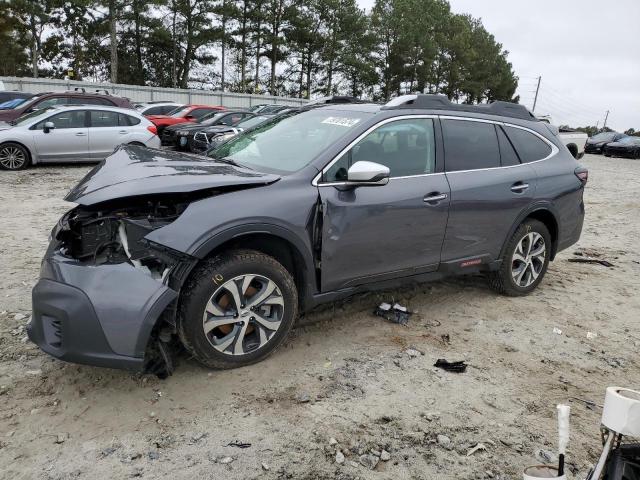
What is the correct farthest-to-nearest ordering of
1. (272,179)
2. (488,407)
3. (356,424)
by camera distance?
(272,179) → (488,407) → (356,424)

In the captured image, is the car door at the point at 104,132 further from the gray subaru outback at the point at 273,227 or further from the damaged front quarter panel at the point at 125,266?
the damaged front quarter panel at the point at 125,266

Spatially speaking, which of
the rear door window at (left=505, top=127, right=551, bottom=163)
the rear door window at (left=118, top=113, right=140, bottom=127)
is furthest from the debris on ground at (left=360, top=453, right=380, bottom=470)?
the rear door window at (left=118, top=113, right=140, bottom=127)

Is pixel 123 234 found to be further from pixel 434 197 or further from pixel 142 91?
pixel 142 91

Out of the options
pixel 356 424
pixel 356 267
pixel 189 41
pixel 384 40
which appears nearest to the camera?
pixel 356 424

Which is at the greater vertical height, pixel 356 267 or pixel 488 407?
pixel 356 267

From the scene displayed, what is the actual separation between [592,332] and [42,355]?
4.26 metres

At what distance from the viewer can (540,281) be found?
5352 millimetres

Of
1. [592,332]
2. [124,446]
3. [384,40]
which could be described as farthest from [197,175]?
[384,40]

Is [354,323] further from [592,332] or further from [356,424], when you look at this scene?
[592,332]

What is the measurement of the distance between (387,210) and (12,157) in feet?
33.7

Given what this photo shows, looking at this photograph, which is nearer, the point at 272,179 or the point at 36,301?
the point at 36,301

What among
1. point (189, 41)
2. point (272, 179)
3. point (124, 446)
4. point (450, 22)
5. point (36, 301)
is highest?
point (450, 22)

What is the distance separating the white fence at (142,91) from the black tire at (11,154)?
679 inches

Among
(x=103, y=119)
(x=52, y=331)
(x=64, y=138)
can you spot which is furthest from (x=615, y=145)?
(x=52, y=331)
